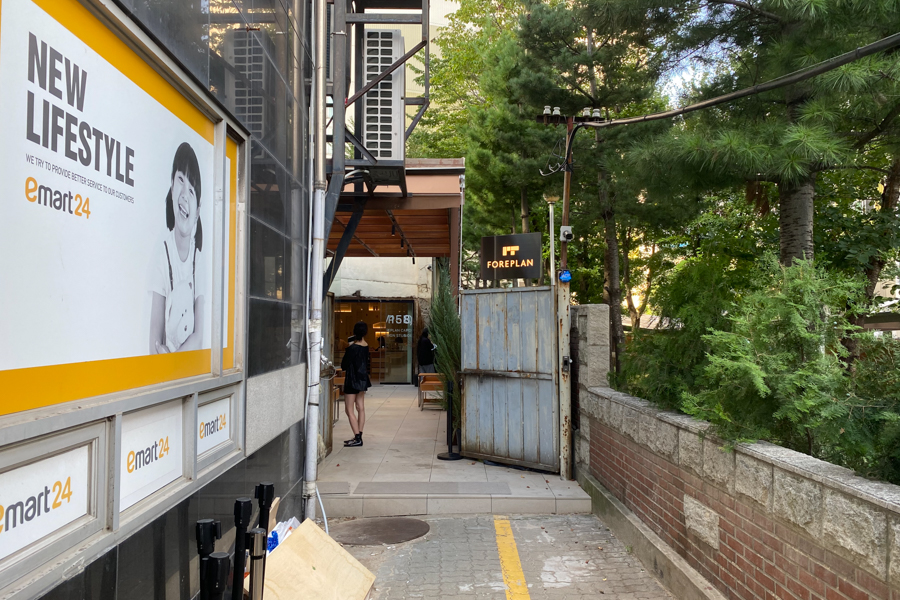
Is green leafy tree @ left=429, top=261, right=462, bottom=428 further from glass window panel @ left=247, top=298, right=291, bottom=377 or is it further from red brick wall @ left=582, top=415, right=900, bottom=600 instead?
glass window panel @ left=247, top=298, right=291, bottom=377

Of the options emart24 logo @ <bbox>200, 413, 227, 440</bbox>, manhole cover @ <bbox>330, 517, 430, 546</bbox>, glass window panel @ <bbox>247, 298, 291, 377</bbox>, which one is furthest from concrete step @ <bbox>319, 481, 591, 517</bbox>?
emart24 logo @ <bbox>200, 413, 227, 440</bbox>

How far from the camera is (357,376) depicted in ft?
30.9

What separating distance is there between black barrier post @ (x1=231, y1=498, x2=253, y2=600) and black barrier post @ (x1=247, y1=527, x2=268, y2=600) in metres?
0.04

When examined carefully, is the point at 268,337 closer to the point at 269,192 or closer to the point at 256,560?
the point at 269,192

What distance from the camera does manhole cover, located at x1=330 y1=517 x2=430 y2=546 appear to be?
600 cm

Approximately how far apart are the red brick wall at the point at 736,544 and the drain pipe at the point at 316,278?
2783mm

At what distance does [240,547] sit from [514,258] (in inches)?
327

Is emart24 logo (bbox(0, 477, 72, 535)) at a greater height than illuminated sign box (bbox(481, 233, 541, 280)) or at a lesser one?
lesser

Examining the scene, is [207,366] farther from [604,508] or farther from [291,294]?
[604,508]

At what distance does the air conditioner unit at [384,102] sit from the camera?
25.7ft

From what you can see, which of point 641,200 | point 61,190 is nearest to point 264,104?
point 61,190

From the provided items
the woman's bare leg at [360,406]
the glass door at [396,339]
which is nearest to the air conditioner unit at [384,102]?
the woman's bare leg at [360,406]

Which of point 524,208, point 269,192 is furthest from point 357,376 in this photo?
point 524,208

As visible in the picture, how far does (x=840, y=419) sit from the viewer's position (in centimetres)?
315
